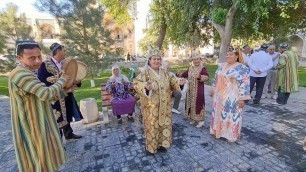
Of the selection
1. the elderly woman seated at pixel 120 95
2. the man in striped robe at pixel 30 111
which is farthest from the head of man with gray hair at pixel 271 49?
the man in striped robe at pixel 30 111

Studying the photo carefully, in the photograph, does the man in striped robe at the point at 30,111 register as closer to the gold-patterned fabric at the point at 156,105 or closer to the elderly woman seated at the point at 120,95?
the gold-patterned fabric at the point at 156,105

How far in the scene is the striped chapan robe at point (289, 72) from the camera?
5698mm

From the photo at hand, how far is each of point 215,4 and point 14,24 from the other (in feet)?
55.1

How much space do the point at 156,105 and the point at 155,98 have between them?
0.40ft

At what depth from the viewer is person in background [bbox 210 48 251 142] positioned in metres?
3.42

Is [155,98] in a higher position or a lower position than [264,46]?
lower

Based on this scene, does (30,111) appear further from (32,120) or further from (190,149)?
(190,149)

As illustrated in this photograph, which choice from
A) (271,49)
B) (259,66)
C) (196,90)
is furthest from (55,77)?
(271,49)

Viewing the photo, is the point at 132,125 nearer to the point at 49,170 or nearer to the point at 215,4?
the point at 49,170

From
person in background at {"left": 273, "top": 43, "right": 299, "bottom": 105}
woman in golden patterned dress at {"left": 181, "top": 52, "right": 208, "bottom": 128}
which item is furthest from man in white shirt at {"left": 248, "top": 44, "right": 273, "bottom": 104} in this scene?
woman in golden patterned dress at {"left": 181, "top": 52, "right": 208, "bottom": 128}

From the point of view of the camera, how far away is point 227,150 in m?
3.38

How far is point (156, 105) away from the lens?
10.4ft

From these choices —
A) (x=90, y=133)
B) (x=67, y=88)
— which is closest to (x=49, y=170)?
(x=67, y=88)

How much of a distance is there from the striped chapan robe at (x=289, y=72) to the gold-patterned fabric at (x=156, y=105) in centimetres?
445
